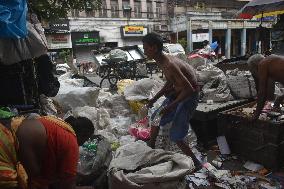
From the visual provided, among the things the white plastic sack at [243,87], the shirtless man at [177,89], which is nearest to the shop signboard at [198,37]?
the white plastic sack at [243,87]

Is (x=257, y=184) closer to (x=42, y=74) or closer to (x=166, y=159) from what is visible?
(x=166, y=159)

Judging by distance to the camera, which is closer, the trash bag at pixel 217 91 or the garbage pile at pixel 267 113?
the garbage pile at pixel 267 113

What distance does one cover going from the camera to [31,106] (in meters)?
3.66

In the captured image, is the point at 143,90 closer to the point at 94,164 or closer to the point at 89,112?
the point at 89,112

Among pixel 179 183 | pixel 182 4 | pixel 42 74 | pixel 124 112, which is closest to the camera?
pixel 179 183

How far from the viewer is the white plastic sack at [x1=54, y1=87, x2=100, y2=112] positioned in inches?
220

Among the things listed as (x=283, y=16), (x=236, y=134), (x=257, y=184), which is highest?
(x=283, y=16)

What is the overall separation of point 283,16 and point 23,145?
12.8 meters

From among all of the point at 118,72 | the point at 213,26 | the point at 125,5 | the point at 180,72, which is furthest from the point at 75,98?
the point at 213,26

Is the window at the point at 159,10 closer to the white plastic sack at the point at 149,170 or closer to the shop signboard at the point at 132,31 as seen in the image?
the shop signboard at the point at 132,31

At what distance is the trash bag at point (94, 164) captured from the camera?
304cm

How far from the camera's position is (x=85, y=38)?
26359mm

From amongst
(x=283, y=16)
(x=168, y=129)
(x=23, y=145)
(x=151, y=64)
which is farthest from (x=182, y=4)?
(x=23, y=145)

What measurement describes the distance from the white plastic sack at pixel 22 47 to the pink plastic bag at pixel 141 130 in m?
2.29
